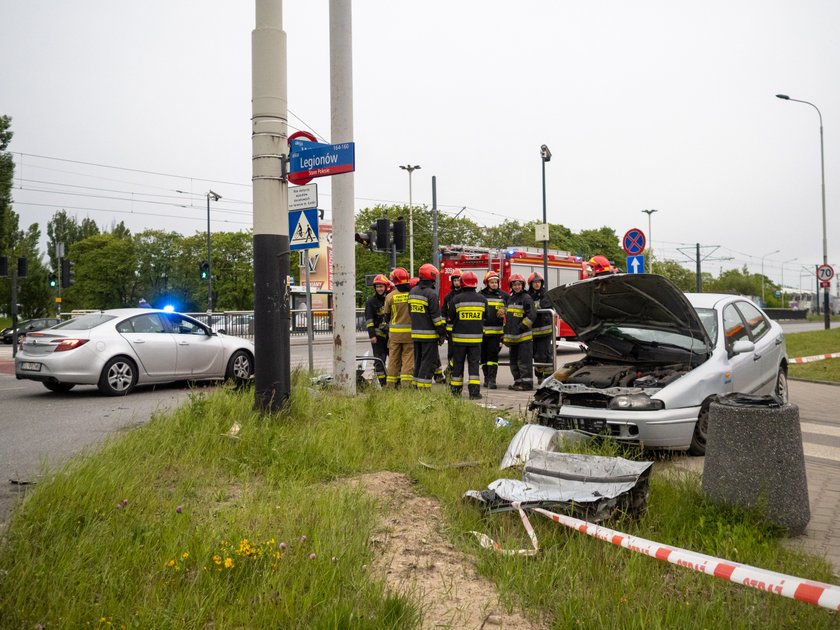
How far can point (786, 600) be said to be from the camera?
306cm

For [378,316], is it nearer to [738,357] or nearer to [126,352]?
[126,352]

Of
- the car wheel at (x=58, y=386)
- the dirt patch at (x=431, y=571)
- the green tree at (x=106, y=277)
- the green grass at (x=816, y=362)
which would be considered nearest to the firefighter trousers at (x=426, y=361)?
the dirt patch at (x=431, y=571)

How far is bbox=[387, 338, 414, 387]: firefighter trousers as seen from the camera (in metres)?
10.5

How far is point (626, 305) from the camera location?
7133 mm

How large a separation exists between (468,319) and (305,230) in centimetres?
271

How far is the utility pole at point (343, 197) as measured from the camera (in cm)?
872

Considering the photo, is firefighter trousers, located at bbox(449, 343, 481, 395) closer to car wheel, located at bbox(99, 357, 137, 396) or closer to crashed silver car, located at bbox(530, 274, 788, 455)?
crashed silver car, located at bbox(530, 274, 788, 455)

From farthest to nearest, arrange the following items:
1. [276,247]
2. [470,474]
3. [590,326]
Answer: [590,326], [276,247], [470,474]

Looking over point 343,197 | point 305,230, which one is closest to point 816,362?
point 343,197

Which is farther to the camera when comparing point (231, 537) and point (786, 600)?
point (231, 537)

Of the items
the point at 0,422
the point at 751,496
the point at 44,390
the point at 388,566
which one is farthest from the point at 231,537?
the point at 44,390

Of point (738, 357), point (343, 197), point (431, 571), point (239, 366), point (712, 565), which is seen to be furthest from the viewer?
point (239, 366)

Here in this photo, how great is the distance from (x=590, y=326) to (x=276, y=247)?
3.47m

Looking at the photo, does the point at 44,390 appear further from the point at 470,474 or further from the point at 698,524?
the point at 698,524
